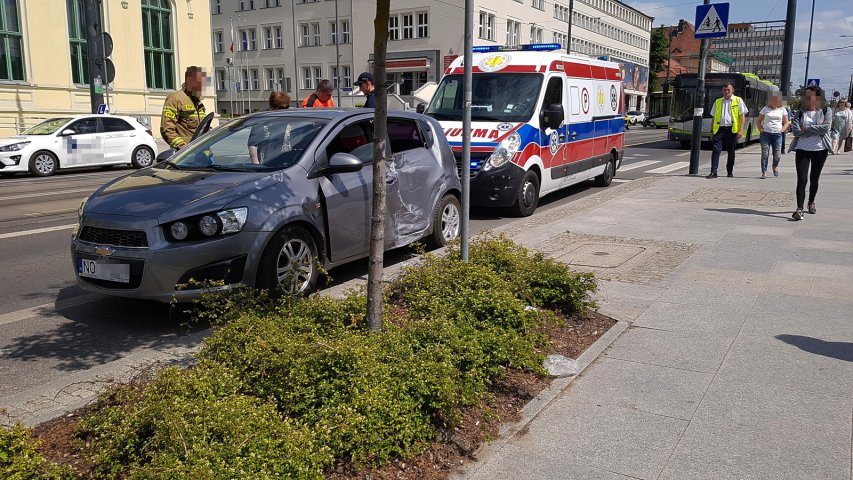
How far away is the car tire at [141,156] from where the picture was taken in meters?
20.5

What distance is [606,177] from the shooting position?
49.3 ft

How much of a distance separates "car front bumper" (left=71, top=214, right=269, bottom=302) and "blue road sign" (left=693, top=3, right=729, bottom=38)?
45.0 feet

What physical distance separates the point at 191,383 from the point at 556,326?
9.40 feet

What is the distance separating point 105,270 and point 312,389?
265 cm

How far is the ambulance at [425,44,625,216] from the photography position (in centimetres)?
1061

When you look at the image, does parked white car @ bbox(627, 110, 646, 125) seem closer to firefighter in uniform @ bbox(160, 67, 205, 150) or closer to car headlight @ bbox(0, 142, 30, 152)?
car headlight @ bbox(0, 142, 30, 152)

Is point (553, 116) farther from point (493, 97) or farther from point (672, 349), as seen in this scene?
point (672, 349)

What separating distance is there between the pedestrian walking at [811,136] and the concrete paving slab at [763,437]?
704 cm

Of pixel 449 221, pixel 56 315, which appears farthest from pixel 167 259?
pixel 449 221

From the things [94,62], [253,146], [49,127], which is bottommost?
[49,127]

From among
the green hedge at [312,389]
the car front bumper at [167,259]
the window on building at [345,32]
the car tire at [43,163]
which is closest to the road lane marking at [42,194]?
the car tire at [43,163]

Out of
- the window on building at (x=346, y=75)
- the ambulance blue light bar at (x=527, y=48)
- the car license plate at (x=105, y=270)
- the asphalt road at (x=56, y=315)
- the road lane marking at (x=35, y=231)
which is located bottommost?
the asphalt road at (x=56, y=315)

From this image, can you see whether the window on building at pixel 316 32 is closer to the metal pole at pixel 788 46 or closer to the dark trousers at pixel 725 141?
the metal pole at pixel 788 46

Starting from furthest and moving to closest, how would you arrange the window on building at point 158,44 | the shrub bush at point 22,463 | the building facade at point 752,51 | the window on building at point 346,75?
the building facade at point 752,51
the window on building at point 346,75
the window on building at point 158,44
the shrub bush at point 22,463
